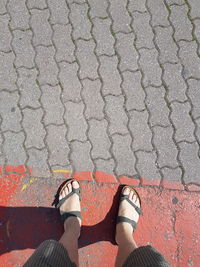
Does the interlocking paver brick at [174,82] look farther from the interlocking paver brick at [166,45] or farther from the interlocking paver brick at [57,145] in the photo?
the interlocking paver brick at [57,145]

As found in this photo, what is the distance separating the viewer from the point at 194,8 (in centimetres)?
323

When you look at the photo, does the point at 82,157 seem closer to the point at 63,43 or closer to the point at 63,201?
the point at 63,201

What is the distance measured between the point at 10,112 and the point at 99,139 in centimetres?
85

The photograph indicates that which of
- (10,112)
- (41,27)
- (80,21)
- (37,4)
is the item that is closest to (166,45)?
(80,21)

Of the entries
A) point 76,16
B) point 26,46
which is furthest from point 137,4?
point 26,46

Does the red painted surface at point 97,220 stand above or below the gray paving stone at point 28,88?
below

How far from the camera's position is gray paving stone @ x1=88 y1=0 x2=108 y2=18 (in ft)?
10.6

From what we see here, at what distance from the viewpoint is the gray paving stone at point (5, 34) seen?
125 inches

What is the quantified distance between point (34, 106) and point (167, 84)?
1.23m

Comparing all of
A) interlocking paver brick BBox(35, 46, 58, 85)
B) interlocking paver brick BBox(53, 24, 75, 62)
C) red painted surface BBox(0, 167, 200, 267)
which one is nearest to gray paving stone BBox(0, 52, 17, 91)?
interlocking paver brick BBox(35, 46, 58, 85)

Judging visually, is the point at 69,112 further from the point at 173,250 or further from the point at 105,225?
the point at 173,250

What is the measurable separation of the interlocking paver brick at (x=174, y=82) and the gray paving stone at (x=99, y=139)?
0.66 metres

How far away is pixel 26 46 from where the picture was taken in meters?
3.17

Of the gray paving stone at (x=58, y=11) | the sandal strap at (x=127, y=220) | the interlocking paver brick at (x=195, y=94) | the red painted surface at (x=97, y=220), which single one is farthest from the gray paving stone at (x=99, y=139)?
the gray paving stone at (x=58, y=11)
